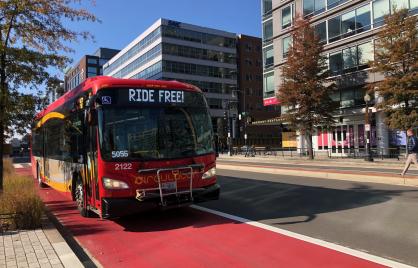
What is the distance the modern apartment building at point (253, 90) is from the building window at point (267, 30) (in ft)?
137

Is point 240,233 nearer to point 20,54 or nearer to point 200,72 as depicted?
point 20,54

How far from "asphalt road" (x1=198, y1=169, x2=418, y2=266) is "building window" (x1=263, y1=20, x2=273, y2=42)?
3918 cm

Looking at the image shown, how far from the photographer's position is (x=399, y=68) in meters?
31.5

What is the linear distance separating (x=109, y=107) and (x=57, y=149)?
216 inches

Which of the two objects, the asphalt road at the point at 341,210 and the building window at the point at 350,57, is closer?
the asphalt road at the point at 341,210

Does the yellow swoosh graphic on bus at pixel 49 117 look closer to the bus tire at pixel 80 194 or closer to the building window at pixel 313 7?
the bus tire at pixel 80 194

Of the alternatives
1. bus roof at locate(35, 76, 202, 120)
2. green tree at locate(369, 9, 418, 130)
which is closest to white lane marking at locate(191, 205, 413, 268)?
bus roof at locate(35, 76, 202, 120)

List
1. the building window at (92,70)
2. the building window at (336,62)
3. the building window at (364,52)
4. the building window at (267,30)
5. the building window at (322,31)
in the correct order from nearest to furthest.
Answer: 1. the building window at (364,52)
2. the building window at (336,62)
3. the building window at (322,31)
4. the building window at (267,30)
5. the building window at (92,70)

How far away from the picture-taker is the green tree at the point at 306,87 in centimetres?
3700

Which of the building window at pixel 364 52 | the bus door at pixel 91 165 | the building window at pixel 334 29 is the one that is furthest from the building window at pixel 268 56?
the bus door at pixel 91 165

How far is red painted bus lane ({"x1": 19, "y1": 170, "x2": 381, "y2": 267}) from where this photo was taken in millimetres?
6602

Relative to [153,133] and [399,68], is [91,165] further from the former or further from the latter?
[399,68]

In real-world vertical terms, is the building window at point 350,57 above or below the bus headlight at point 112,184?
above

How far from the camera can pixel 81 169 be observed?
10.2 metres
